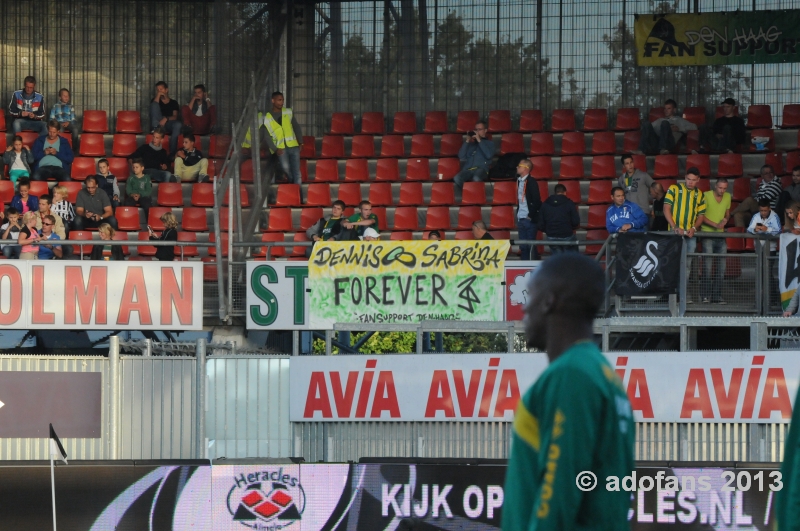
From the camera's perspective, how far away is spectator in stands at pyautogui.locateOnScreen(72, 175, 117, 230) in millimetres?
18531

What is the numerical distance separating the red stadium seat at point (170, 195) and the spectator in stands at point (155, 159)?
11.5 inches

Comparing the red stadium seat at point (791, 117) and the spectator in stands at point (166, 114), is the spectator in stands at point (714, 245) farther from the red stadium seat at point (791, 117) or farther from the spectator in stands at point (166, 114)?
the spectator in stands at point (166, 114)

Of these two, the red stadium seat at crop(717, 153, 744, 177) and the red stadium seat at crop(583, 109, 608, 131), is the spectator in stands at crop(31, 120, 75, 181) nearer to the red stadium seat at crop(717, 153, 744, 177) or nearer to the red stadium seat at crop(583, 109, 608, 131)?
→ the red stadium seat at crop(583, 109, 608, 131)

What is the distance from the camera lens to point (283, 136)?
20.2m

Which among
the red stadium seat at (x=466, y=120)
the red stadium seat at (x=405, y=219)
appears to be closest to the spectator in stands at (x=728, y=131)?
the red stadium seat at (x=466, y=120)

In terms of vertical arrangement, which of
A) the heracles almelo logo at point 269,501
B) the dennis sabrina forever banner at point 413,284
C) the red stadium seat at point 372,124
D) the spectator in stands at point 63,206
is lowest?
the heracles almelo logo at point 269,501

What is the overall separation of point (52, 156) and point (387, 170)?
5.70m

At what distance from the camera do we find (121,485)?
33.8 ft

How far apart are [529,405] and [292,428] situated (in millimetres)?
9727

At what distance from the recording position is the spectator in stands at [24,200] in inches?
722

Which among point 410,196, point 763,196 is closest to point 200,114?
point 410,196

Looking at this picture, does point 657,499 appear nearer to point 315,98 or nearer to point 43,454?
point 43,454

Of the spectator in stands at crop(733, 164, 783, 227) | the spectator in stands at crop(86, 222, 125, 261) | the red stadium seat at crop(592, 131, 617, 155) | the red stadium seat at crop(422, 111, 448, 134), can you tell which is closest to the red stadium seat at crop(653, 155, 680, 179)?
the red stadium seat at crop(592, 131, 617, 155)

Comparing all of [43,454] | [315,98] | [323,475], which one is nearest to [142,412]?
[43,454]
